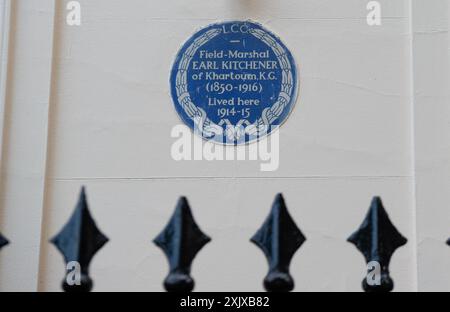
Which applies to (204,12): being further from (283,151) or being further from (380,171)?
(380,171)

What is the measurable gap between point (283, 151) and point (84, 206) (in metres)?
2.18

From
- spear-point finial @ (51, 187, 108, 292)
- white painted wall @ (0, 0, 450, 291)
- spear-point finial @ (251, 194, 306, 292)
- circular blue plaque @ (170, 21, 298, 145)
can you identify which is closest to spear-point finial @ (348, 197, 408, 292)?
spear-point finial @ (251, 194, 306, 292)

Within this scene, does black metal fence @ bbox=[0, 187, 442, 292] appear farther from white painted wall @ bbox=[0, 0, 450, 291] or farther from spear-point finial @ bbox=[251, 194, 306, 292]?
white painted wall @ bbox=[0, 0, 450, 291]

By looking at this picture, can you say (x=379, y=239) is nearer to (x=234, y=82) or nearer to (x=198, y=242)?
(x=198, y=242)

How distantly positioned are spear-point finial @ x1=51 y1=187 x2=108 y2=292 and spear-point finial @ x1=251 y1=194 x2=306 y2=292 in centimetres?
51

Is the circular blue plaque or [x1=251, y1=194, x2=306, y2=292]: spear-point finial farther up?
the circular blue plaque

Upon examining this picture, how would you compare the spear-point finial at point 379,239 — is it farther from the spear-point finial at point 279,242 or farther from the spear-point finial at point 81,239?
the spear-point finial at point 81,239

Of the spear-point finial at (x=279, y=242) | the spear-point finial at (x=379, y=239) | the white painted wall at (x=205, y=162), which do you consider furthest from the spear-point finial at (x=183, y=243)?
the white painted wall at (x=205, y=162)

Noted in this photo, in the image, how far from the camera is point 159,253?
4211 millimetres

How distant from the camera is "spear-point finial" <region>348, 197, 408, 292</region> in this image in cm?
231

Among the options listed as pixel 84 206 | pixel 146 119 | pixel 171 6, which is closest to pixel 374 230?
pixel 84 206

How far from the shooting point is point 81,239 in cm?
230

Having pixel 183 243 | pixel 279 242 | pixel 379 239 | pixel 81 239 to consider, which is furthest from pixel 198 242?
pixel 379 239

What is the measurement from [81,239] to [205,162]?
206 cm
